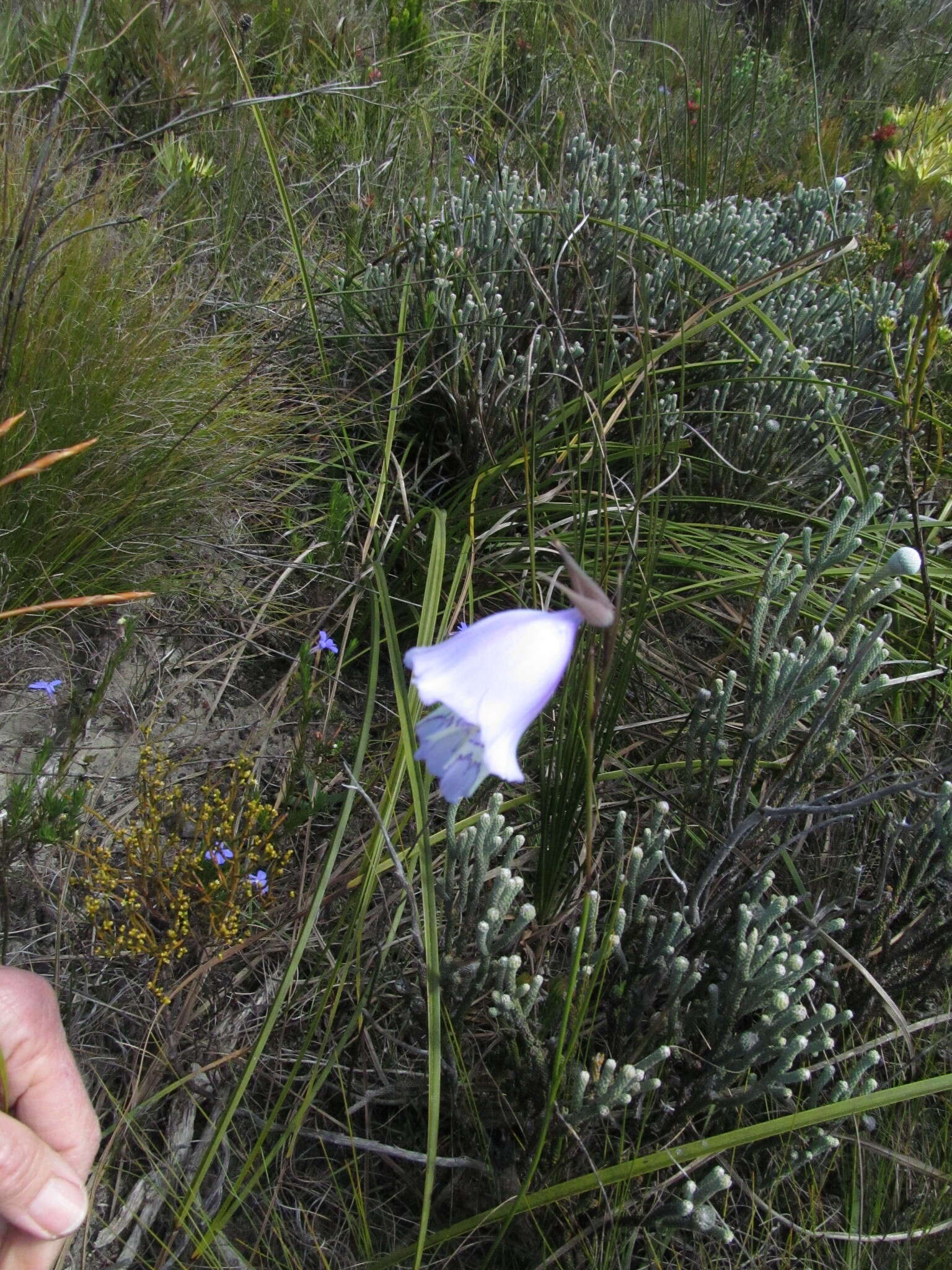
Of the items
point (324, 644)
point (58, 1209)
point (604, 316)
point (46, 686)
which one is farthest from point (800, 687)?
point (46, 686)

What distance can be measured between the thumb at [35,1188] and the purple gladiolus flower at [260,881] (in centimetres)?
53

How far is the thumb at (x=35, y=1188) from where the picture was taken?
3.54 ft

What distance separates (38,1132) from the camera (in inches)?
47.8

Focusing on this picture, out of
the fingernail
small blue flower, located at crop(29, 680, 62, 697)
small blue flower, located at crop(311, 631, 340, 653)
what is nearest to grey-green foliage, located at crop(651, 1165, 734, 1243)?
the fingernail

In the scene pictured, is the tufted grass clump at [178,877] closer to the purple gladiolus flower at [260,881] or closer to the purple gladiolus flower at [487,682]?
the purple gladiolus flower at [260,881]

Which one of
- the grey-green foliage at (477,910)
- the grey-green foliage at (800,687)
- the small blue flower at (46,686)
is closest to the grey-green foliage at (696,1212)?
the grey-green foliage at (477,910)

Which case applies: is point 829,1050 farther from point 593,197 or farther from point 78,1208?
point 593,197

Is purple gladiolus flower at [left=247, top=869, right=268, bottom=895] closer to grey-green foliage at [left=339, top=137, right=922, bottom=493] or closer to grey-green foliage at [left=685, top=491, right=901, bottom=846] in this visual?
grey-green foliage at [left=685, top=491, right=901, bottom=846]

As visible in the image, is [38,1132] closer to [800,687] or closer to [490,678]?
[490,678]

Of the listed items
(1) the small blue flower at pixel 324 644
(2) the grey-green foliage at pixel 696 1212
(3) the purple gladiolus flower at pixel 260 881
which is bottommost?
(2) the grey-green foliage at pixel 696 1212

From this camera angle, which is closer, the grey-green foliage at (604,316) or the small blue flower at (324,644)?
the small blue flower at (324,644)

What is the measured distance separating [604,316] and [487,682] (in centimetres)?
167

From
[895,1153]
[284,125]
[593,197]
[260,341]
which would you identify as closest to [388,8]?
[284,125]

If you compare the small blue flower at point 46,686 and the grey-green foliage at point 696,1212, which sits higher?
the small blue flower at point 46,686
